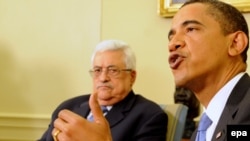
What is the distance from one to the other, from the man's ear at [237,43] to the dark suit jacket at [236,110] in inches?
3.9

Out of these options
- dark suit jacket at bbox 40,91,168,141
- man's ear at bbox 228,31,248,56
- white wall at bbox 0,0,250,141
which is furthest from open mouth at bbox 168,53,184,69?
white wall at bbox 0,0,250,141

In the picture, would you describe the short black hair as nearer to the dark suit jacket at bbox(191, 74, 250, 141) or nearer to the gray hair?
the dark suit jacket at bbox(191, 74, 250, 141)

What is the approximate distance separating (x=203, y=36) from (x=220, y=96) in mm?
205

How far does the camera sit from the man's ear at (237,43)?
1317mm

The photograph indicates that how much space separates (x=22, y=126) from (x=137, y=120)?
4.56 ft

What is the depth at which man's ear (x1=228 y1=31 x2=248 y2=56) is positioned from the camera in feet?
4.32

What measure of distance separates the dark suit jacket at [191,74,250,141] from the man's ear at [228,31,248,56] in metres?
0.10

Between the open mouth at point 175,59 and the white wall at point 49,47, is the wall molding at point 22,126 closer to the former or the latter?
the white wall at point 49,47

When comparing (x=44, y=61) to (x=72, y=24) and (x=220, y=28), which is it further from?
(x=220, y=28)

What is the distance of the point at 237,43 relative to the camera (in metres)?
1.32

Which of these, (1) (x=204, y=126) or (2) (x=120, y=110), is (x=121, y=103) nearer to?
(2) (x=120, y=110)

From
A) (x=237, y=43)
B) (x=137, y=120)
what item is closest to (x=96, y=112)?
(x=237, y=43)

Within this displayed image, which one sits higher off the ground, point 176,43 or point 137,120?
point 176,43

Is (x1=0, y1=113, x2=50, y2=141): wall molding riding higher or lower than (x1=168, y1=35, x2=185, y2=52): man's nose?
lower
